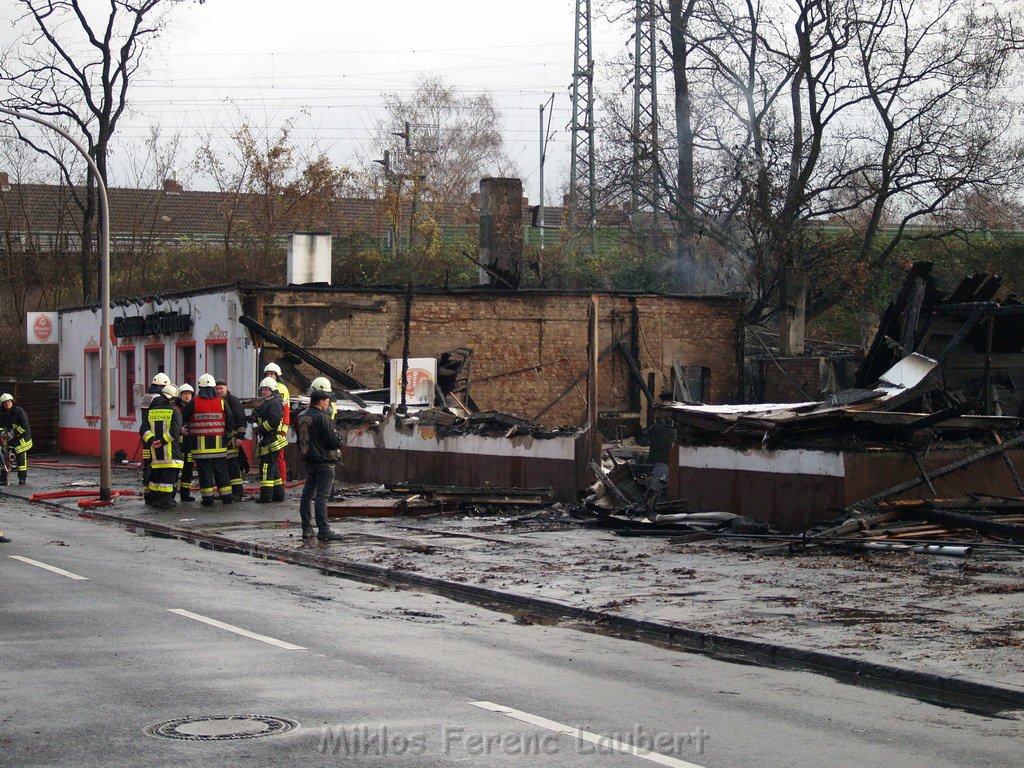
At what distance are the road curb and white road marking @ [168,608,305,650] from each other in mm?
2515

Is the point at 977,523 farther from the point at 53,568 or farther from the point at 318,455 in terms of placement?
the point at 53,568

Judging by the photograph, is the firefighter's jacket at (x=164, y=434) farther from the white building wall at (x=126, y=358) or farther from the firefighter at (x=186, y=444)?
the white building wall at (x=126, y=358)

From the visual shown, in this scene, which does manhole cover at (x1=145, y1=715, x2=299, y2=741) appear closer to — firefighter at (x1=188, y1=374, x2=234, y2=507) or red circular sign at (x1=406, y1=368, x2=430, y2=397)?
firefighter at (x1=188, y1=374, x2=234, y2=507)

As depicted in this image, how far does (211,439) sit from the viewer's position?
20938 millimetres

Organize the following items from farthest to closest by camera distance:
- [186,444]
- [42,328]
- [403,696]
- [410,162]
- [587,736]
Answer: [410,162] < [42,328] < [186,444] < [403,696] < [587,736]

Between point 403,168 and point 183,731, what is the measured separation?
51.4 m

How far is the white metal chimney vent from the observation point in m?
30.9

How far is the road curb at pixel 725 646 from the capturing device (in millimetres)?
A: 7871

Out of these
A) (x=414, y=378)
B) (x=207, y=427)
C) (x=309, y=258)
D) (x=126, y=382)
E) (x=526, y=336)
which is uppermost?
(x=309, y=258)

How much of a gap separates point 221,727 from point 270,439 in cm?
1456

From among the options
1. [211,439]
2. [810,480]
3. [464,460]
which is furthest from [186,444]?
[810,480]

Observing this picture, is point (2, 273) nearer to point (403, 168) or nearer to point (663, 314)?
point (403, 168)

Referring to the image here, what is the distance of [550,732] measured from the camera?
6727 mm

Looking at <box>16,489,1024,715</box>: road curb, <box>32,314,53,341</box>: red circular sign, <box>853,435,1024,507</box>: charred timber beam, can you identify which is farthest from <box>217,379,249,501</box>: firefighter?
<box>32,314,53,341</box>: red circular sign
